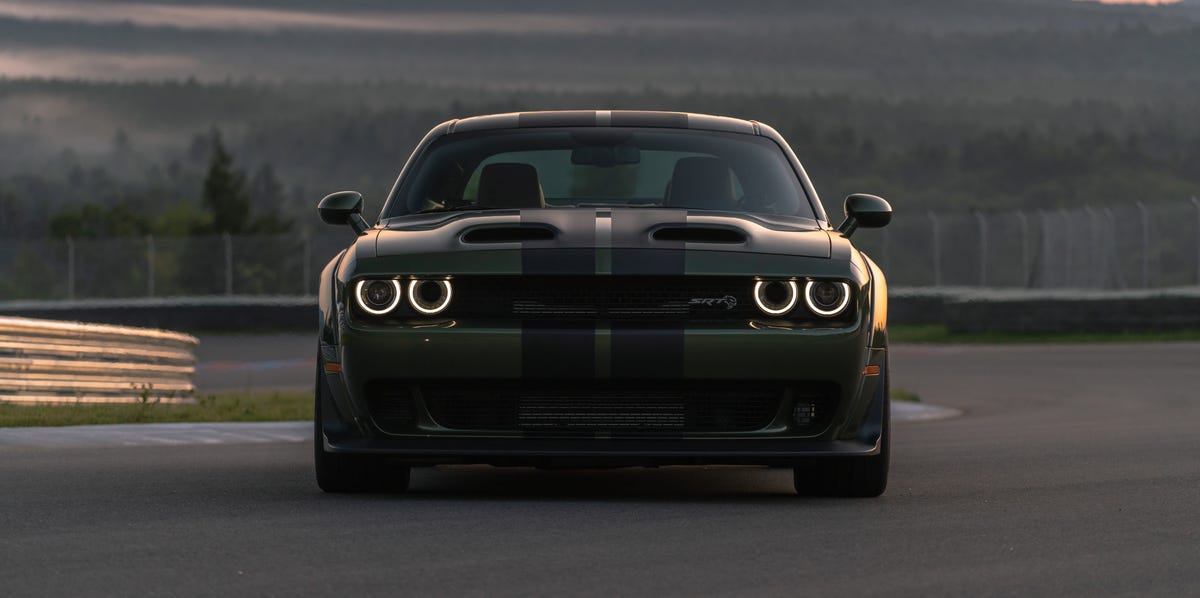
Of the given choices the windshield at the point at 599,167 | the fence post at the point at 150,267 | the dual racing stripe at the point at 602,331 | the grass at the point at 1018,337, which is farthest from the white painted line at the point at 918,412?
the fence post at the point at 150,267

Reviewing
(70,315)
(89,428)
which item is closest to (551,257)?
(89,428)

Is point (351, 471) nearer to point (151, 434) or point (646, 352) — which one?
point (646, 352)

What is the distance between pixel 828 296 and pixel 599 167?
1659 millimetres

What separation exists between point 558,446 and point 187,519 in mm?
1319

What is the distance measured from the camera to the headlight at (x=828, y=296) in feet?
23.6

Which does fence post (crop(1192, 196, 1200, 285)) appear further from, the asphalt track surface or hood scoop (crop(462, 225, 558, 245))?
hood scoop (crop(462, 225, 558, 245))

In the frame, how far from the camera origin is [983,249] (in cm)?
3881

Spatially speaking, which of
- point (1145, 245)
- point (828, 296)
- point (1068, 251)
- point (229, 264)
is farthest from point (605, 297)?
point (229, 264)

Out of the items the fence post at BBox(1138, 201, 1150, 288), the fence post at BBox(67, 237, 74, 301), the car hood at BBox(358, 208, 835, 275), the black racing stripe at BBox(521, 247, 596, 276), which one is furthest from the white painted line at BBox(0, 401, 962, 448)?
the fence post at BBox(67, 237, 74, 301)

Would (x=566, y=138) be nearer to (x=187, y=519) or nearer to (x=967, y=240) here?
(x=187, y=519)

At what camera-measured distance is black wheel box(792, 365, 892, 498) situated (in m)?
7.57

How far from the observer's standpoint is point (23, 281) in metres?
43.3

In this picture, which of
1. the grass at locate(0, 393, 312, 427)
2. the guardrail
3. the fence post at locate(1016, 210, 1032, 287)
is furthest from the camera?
the fence post at locate(1016, 210, 1032, 287)

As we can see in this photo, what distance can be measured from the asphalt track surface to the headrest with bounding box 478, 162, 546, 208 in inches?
46.5
